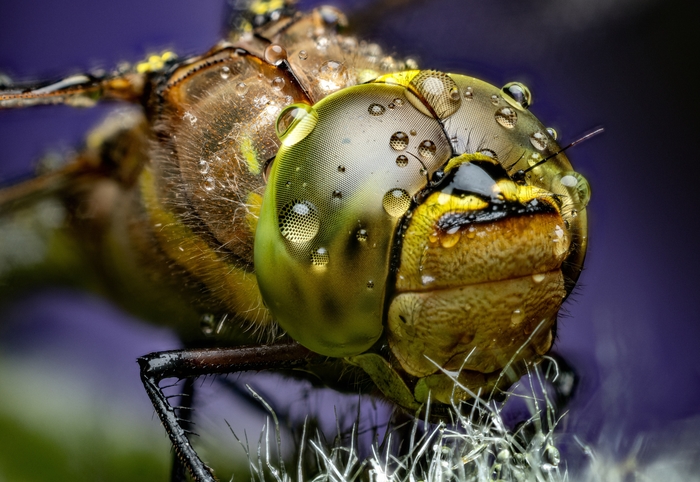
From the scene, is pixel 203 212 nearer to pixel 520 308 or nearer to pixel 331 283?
pixel 331 283

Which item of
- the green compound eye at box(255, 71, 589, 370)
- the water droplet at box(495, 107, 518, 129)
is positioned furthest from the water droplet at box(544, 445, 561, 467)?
the water droplet at box(495, 107, 518, 129)

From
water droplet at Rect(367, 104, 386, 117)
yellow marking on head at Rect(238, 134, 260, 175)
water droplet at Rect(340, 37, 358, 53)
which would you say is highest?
water droplet at Rect(340, 37, 358, 53)

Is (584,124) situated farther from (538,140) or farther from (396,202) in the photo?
(396,202)

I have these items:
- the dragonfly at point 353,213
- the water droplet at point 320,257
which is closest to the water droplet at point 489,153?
the dragonfly at point 353,213

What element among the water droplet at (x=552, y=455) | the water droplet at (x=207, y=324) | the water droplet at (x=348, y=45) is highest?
the water droplet at (x=348, y=45)

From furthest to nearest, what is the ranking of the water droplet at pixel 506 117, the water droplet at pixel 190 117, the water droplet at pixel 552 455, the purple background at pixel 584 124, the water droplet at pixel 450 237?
the purple background at pixel 584 124 → the water droplet at pixel 190 117 → the water droplet at pixel 552 455 → the water droplet at pixel 506 117 → the water droplet at pixel 450 237

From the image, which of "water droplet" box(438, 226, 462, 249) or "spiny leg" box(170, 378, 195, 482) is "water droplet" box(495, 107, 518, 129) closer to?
"water droplet" box(438, 226, 462, 249)

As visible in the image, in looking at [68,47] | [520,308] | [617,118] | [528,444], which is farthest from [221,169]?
[617,118]

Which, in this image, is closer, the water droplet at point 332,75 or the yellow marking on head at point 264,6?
the water droplet at point 332,75

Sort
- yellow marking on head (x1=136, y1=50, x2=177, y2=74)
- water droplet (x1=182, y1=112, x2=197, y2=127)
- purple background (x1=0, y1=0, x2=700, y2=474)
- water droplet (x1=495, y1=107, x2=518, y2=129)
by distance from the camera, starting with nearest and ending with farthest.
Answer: water droplet (x1=495, y1=107, x2=518, y2=129)
water droplet (x1=182, y1=112, x2=197, y2=127)
yellow marking on head (x1=136, y1=50, x2=177, y2=74)
purple background (x1=0, y1=0, x2=700, y2=474)

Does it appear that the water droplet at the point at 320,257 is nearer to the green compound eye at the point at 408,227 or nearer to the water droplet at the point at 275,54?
the green compound eye at the point at 408,227
